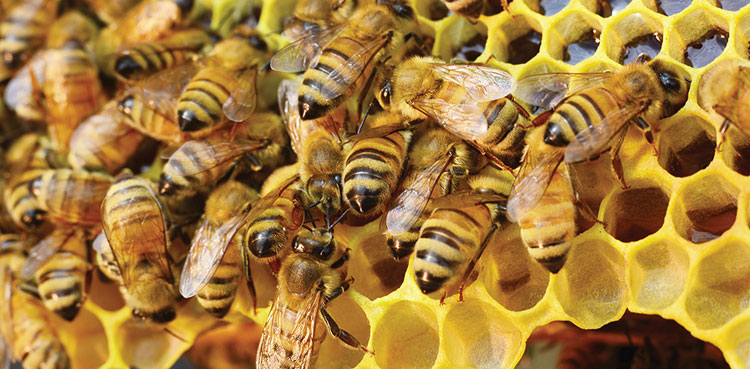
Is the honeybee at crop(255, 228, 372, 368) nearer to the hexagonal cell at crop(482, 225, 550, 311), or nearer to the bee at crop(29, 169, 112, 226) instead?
the hexagonal cell at crop(482, 225, 550, 311)

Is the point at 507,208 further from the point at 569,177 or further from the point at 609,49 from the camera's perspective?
the point at 609,49

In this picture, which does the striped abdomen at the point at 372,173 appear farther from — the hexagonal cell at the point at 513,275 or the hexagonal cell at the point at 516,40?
the hexagonal cell at the point at 516,40

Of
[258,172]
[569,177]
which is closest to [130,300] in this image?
[258,172]

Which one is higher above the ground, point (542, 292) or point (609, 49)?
point (609, 49)

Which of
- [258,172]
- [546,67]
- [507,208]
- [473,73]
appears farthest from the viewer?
[258,172]

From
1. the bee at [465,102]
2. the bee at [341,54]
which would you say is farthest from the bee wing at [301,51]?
the bee at [465,102]
